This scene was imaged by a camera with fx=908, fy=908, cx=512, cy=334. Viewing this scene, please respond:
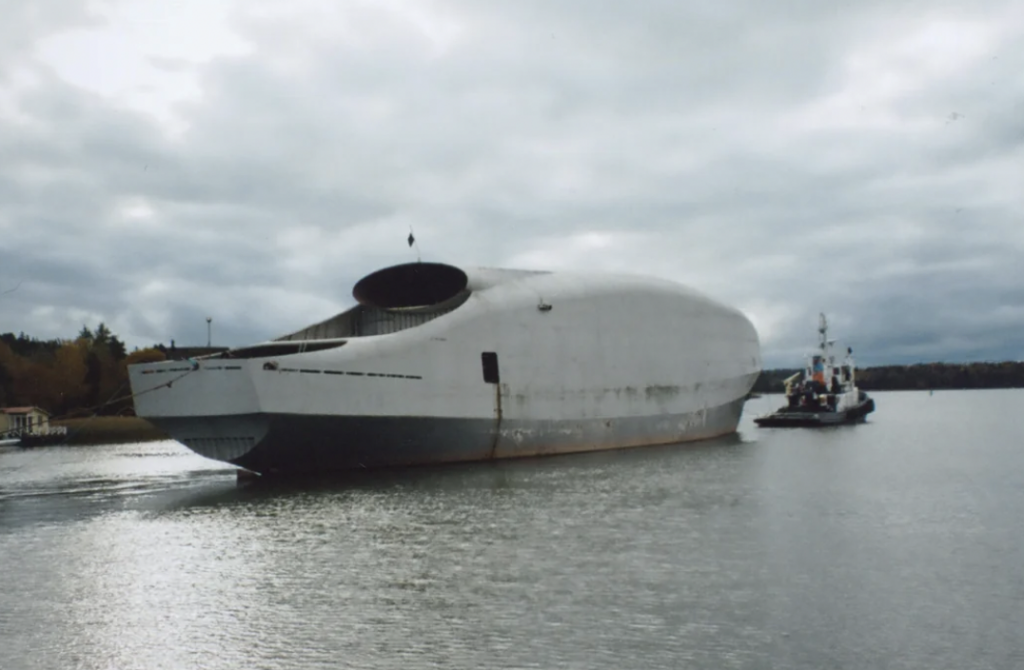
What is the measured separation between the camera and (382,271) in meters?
31.9

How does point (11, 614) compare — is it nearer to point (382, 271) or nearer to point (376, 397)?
point (376, 397)

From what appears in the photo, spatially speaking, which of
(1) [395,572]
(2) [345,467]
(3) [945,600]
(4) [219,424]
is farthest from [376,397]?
(3) [945,600]

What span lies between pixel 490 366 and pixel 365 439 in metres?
5.29

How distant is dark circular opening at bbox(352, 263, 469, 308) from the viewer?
103ft

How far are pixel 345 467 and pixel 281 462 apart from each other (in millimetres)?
1954

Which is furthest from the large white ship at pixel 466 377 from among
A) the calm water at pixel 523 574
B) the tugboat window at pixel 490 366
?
the calm water at pixel 523 574

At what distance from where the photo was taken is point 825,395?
5694 cm

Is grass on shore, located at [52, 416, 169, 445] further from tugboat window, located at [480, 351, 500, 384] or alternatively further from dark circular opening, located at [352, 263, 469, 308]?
tugboat window, located at [480, 351, 500, 384]

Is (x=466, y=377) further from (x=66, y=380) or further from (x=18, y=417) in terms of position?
(x=66, y=380)

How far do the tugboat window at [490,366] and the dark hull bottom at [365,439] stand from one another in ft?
4.54

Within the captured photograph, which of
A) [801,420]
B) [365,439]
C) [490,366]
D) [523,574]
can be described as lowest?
[523,574]

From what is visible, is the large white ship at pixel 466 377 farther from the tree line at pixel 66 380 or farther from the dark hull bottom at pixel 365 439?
the tree line at pixel 66 380

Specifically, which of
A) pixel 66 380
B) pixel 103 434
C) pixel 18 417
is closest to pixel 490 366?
pixel 18 417

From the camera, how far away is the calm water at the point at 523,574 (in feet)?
28.1
